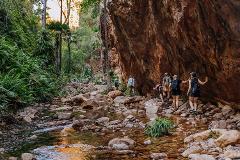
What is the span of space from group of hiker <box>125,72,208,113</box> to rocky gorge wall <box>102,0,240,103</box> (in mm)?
408

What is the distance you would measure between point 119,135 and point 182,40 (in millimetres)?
5240

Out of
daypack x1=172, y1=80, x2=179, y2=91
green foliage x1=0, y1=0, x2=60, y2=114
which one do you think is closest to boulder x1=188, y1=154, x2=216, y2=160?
green foliage x1=0, y1=0, x2=60, y2=114

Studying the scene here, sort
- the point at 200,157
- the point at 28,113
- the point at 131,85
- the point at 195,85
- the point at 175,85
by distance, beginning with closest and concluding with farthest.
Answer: the point at 200,157
the point at 195,85
the point at 28,113
the point at 175,85
the point at 131,85

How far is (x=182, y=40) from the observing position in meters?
15.0

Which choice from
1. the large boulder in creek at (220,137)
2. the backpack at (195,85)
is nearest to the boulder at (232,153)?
the large boulder in creek at (220,137)

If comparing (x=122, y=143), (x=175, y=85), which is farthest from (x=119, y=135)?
(x=175, y=85)

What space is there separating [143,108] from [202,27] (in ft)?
19.4

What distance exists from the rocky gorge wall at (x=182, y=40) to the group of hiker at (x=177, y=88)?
41 centimetres

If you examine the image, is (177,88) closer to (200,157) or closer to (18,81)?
(18,81)

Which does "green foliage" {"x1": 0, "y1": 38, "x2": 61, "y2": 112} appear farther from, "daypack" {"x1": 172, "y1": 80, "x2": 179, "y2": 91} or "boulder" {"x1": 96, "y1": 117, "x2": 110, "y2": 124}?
"daypack" {"x1": 172, "y1": 80, "x2": 179, "y2": 91}

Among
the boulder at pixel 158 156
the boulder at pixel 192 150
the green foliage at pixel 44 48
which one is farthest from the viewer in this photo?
the green foliage at pixel 44 48

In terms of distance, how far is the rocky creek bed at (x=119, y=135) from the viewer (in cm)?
887

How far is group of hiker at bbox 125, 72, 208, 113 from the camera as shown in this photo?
1450 centimetres

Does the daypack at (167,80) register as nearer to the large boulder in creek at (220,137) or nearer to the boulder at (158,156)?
the large boulder in creek at (220,137)
